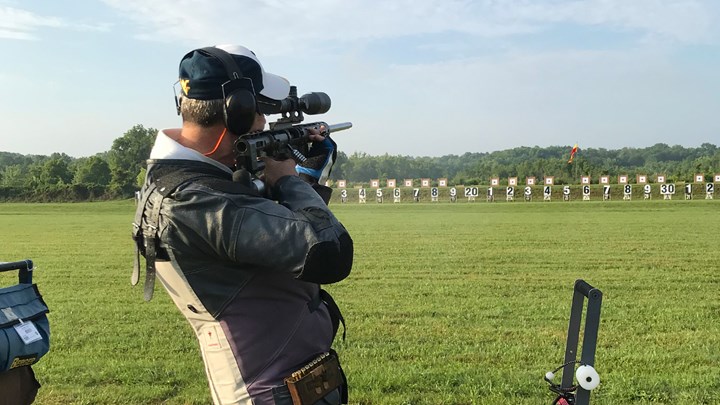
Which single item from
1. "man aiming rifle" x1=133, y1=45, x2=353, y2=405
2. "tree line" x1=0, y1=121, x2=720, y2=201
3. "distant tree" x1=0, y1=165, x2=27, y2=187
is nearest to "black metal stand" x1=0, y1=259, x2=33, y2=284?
"man aiming rifle" x1=133, y1=45, x2=353, y2=405

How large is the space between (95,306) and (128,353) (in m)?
2.78

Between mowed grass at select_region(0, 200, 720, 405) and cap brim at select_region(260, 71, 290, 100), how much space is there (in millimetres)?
2865

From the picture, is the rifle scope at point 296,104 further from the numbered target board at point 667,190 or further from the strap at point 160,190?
the numbered target board at point 667,190

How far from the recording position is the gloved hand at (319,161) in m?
2.35

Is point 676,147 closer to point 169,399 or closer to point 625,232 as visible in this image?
point 625,232

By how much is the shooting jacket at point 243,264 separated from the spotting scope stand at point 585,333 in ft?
2.73

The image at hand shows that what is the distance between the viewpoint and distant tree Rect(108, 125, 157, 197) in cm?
4762

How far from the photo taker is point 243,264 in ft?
5.83

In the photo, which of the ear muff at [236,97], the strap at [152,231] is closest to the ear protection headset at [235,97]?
the ear muff at [236,97]

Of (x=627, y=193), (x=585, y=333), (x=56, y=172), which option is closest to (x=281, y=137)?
(x=585, y=333)

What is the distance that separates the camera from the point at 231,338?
1.83 m

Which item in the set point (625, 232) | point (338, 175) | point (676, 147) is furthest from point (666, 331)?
point (676, 147)

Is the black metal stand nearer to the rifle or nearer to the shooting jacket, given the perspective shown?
the shooting jacket

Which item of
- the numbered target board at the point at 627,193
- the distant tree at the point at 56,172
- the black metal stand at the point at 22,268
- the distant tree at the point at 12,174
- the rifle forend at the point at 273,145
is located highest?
the rifle forend at the point at 273,145
